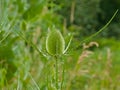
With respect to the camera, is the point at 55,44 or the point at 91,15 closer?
the point at 55,44

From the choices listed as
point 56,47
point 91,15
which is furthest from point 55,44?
point 91,15

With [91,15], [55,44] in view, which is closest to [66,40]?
[55,44]

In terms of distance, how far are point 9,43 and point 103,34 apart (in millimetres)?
7302

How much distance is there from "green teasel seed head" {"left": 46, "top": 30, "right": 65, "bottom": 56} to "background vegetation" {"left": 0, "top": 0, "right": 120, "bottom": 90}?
0.03 m

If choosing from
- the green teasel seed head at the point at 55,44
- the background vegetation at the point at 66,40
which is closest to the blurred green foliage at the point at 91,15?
the background vegetation at the point at 66,40

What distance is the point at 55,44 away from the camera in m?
0.80

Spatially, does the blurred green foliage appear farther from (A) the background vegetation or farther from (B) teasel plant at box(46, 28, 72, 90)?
(B) teasel plant at box(46, 28, 72, 90)

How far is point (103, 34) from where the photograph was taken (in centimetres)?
905

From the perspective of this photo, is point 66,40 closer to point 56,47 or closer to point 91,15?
point 56,47

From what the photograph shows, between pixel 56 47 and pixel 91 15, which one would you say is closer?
pixel 56 47

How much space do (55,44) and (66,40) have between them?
0.07 meters

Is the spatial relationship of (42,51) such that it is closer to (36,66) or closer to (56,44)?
(56,44)

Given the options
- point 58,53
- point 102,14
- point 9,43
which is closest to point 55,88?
point 58,53

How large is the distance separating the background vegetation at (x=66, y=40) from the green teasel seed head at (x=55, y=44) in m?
0.03
